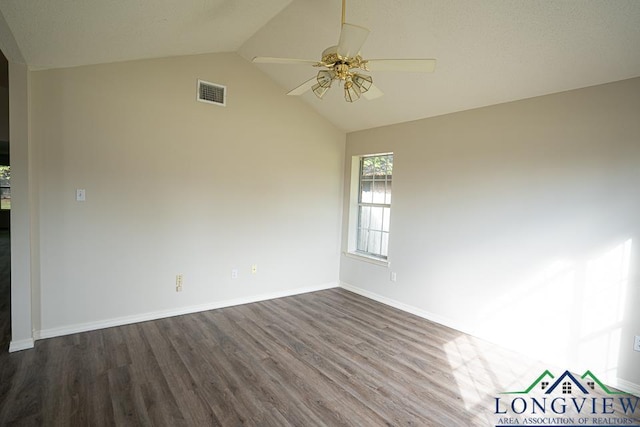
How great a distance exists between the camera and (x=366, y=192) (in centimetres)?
488

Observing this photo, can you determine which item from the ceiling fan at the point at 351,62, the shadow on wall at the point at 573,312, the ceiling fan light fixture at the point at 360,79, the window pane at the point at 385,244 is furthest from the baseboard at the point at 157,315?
the ceiling fan light fixture at the point at 360,79

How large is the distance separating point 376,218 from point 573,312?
2509mm

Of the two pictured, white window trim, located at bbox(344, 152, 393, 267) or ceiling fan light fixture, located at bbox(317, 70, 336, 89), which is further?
white window trim, located at bbox(344, 152, 393, 267)

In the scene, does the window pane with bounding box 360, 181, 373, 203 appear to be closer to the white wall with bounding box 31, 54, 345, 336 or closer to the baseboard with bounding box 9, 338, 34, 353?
the white wall with bounding box 31, 54, 345, 336

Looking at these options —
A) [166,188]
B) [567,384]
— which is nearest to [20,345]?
[166,188]

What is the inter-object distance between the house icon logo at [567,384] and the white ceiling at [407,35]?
95.5 inches

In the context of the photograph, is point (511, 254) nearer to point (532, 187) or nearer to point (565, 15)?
point (532, 187)

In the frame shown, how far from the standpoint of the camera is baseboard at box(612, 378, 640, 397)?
2393 mm

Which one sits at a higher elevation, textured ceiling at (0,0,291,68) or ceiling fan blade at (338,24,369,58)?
textured ceiling at (0,0,291,68)

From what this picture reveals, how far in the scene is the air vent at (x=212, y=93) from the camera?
3.63 m

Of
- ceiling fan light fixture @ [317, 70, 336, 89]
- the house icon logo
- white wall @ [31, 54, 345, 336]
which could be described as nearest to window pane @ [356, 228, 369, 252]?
white wall @ [31, 54, 345, 336]

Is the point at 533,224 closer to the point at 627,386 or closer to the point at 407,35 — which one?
the point at 627,386

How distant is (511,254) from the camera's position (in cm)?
309

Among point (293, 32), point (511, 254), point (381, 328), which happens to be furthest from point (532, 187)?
point (293, 32)
